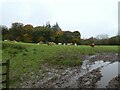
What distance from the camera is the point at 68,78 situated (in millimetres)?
19141

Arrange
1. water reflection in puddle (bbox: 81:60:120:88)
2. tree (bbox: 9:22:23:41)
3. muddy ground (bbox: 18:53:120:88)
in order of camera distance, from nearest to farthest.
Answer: muddy ground (bbox: 18:53:120:88) → water reflection in puddle (bbox: 81:60:120:88) → tree (bbox: 9:22:23:41)

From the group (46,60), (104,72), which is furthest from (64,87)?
(46,60)

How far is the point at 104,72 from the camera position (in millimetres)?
20953

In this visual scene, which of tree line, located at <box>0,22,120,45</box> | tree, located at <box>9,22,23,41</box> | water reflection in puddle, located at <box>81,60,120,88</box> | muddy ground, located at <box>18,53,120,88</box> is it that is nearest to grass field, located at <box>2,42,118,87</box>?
muddy ground, located at <box>18,53,120,88</box>

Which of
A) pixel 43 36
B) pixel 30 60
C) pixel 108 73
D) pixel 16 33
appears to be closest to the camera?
pixel 108 73

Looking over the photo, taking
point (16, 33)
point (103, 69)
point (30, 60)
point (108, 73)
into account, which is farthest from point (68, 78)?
point (16, 33)

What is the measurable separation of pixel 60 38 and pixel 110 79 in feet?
124

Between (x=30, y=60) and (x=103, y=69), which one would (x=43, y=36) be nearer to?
(x=30, y=60)

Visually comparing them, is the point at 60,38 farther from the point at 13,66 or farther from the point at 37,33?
the point at 13,66

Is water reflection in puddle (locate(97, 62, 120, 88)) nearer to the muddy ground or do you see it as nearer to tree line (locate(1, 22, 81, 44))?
the muddy ground

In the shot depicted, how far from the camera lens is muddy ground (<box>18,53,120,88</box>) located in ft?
56.6

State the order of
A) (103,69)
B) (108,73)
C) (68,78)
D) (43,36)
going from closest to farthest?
1. (68,78)
2. (108,73)
3. (103,69)
4. (43,36)

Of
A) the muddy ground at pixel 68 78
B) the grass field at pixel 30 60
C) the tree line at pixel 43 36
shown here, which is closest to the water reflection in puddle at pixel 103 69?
the muddy ground at pixel 68 78

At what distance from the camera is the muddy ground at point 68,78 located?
17250 mm
